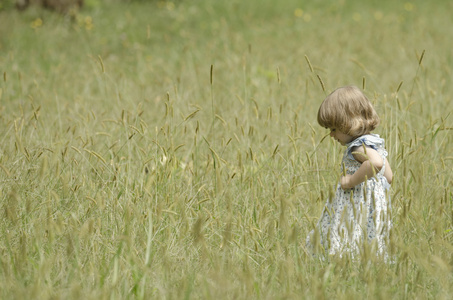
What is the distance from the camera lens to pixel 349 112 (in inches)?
91.4

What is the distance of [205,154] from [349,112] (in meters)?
1.19

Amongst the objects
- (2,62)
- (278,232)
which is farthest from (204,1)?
(278,232)

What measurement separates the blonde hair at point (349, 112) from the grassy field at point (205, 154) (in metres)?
0.25

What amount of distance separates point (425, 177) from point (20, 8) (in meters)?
7.36

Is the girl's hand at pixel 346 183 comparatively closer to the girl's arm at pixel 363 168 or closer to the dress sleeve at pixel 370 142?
the girl's arm at pixel 363 168

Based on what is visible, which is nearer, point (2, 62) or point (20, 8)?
point (2, 62)

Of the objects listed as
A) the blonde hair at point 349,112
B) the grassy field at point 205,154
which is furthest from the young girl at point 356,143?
the grassy field at point 205,154

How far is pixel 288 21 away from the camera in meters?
8.21

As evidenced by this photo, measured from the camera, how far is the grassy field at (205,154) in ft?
6.33

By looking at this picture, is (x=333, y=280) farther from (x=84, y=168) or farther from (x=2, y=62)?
(x=2, y=62)

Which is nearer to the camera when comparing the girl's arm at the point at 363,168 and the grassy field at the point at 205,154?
the grassy field at the point at 205,154

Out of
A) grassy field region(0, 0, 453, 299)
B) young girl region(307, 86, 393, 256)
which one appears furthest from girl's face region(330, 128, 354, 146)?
grassy field region(0, 0, 453, 299)

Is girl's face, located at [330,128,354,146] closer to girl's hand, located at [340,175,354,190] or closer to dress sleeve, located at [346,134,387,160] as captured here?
dress sleeve, located at [346,134,387,160]

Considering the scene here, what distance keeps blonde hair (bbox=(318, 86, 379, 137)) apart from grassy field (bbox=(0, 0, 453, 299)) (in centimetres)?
25
